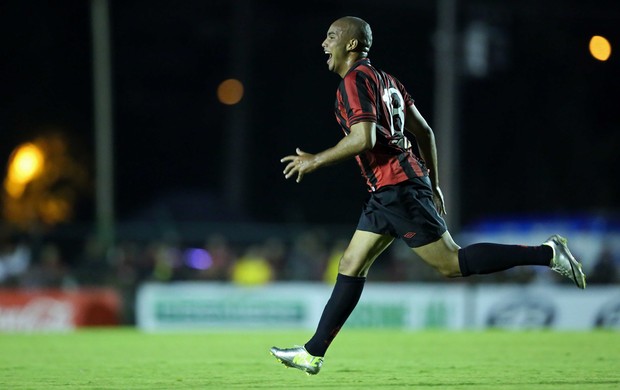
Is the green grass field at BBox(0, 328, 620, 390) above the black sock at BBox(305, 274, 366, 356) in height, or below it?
below

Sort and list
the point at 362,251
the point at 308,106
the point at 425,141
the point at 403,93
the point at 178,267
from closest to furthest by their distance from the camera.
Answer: the point at 362,251, the point at 403,93, the point at 425,141, the point at 178,267, the point at 308,106

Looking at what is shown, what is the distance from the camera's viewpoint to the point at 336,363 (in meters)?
9.95

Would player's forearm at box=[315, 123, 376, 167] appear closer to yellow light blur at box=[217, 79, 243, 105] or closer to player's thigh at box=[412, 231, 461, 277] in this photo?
player's thigh at box=[412, 231, 461, 277]

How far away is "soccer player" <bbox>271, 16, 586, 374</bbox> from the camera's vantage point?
8.05 metres

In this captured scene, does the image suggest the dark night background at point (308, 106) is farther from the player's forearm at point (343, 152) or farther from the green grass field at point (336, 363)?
the player's forearm at point (343, 152)

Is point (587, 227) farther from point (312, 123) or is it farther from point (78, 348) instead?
point (312, 123)

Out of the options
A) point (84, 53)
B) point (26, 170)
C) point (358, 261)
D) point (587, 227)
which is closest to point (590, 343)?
point (358, 261)

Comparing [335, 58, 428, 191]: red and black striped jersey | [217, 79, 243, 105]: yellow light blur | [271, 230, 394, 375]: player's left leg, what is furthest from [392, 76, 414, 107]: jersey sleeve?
[217, 79, 243, 105]: yellow light blur

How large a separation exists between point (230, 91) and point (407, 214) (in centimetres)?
3572

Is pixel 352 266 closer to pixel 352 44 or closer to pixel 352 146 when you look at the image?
pixel 352 146

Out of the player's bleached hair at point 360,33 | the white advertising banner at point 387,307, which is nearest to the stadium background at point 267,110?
the white advertising banner at point 387,307

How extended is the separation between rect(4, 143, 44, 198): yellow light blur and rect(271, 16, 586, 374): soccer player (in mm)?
28639

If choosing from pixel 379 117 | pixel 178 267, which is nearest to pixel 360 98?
pixel 379 117

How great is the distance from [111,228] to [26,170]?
10270mm
